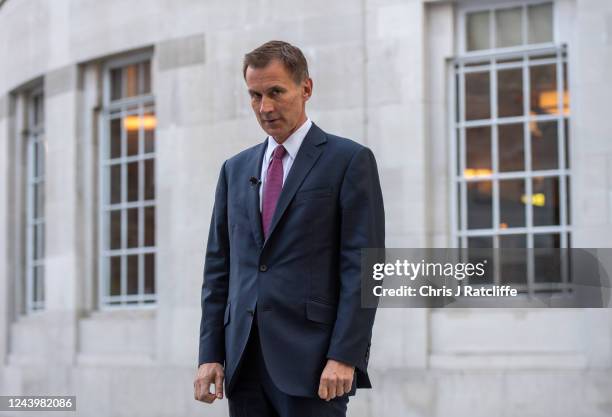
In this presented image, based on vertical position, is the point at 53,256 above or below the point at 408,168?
below

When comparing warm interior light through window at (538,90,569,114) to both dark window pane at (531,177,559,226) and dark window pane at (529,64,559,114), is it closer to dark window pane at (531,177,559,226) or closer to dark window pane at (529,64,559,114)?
dark window pane at (529,64,559,114)

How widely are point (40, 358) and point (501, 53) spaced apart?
260 inches

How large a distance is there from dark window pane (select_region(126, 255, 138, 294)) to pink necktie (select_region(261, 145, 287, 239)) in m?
7.87

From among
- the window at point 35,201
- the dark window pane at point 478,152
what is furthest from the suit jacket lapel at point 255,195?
the window at point 35,201

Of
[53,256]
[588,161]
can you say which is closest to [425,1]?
[588,161]

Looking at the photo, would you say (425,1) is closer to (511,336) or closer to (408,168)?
(408,168)

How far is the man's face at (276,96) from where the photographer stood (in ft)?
12.4

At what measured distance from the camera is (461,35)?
9477 mm

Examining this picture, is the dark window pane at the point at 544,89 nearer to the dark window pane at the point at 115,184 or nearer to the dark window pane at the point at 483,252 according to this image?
the dark window pane at the point at 483,252

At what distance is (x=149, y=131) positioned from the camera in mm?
11578

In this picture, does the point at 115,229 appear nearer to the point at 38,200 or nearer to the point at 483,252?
the point at 38,200

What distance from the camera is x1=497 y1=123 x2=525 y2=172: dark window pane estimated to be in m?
9.34

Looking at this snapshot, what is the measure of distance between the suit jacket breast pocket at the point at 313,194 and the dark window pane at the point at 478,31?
6.01 meters

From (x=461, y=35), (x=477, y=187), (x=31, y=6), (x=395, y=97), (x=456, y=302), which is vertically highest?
(x=31, y=6)
